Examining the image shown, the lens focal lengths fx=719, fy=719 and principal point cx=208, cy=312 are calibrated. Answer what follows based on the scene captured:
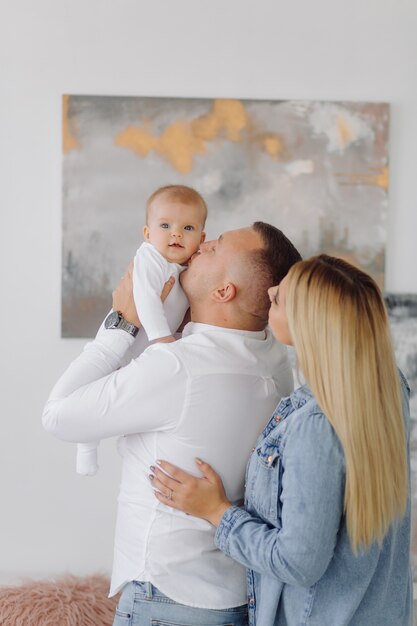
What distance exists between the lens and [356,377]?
4.04ft

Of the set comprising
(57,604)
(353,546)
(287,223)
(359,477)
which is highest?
(287,223)

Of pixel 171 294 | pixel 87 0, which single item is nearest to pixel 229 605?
pixel 171 294

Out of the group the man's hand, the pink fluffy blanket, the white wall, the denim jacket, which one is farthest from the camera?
the white wall

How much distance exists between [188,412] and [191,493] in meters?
0.16

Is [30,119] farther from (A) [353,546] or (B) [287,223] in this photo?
(A) [353,546]

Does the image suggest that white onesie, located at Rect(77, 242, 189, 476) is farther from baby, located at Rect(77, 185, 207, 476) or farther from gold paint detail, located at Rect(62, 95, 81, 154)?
gold paint detail, located at Rect(62, 95, 81, 154)

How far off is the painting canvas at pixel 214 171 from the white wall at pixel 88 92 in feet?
0.23

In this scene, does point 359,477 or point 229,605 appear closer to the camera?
point 359,477

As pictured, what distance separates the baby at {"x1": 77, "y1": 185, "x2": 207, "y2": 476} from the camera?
5.16 feet

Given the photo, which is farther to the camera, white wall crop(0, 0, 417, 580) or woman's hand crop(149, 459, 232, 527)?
white wall crop(0, 0, 417, 580)

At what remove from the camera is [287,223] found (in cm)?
303

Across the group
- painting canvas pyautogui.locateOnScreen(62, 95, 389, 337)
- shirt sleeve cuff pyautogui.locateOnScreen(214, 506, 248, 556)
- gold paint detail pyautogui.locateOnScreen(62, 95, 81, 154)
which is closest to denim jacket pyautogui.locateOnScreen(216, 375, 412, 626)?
shirt sleeve cuff pyautogui.locateOnScreen(214, 506, 248, 556)

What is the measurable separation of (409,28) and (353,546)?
8.06ft

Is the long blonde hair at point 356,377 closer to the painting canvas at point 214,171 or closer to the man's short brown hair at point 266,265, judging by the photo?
the man's short brown hair at point 266,265
